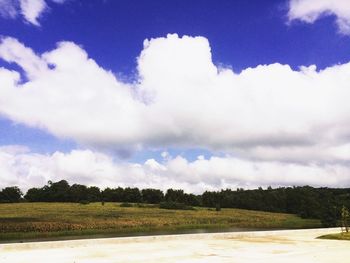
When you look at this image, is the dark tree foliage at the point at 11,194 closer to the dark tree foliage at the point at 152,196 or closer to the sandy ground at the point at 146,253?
the dark tree foliage at the point at 152,196

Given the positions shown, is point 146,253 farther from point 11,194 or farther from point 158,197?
point 11,194

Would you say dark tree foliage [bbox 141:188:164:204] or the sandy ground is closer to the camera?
the sandy ground

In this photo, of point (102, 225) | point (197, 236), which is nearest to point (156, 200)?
point (102, 225)

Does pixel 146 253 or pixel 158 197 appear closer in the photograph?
pixel 146 253

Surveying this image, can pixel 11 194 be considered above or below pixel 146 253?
above

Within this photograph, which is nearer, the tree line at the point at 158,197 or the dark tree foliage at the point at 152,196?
the tree line at the point at 158,197

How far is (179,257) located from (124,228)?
121 feet

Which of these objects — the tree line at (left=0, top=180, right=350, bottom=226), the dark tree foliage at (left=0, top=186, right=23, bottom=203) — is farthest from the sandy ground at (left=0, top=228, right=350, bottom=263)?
the dark tree foliage at (left=0, top=186, right=23, bottom=203)

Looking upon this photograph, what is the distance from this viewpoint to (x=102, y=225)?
189 feet

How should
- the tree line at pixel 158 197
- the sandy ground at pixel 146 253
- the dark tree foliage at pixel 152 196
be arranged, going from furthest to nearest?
the dark tree foliage at pixel 152 196
the tree line at pixel 158 197
the sandy ground at pixel 146 253

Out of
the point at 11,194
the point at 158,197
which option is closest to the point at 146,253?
the point at 158,197

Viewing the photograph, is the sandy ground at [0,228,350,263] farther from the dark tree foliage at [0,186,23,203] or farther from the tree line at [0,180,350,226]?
the dark tree foliage at [0,186,23,203]

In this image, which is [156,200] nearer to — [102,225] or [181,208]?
[181,208]

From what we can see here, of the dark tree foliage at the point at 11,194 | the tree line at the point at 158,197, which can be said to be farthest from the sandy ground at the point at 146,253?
the dark tree foliage at the point at 11,194
